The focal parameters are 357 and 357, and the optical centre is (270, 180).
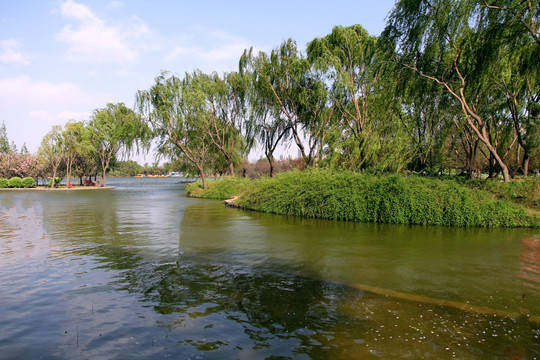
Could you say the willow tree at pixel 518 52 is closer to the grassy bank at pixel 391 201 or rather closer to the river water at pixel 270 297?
the grassy bank at pixel 391 201

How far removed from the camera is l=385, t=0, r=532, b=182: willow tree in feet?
48.9

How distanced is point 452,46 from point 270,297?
15.0 meters

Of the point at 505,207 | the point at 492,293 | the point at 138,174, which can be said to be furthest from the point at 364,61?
the point at 138,174

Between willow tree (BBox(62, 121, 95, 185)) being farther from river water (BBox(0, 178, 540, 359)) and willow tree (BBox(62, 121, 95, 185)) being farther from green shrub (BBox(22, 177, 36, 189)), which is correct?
river water (BBox(0, 178, 540, 359))

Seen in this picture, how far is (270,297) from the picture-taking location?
5.93 metres

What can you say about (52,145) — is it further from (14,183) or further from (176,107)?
(176,107)

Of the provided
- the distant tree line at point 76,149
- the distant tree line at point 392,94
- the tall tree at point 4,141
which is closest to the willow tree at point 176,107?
the distant tree line at point 392,94

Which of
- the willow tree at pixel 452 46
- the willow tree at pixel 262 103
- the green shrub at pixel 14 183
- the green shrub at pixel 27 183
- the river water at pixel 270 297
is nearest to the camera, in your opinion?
the river water at pixel 270 297

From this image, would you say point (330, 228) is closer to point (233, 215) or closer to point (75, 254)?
point (233, 215)

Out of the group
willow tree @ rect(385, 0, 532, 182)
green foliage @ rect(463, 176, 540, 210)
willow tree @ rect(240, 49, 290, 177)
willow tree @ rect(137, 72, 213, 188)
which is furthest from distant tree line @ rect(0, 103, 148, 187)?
green foliage @ rect(463, 176, 540, 210)

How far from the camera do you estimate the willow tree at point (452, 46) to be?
14898 mm

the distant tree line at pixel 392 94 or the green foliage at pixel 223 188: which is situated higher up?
the distant tree line at pixel 392 94

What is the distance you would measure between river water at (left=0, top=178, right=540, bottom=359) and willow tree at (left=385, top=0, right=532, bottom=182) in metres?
7.60

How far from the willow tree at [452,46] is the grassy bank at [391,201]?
106 inches
